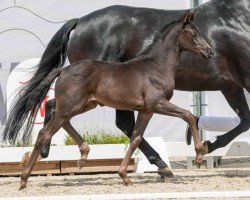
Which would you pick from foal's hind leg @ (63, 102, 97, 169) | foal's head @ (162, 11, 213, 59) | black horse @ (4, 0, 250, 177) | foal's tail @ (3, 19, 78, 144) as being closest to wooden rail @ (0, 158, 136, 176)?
black horse @ (4, 0, 250, 177)

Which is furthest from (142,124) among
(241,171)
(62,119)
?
(241,171)

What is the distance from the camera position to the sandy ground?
6633 mm

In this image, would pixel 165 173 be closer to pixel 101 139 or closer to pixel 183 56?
pixel 183 56

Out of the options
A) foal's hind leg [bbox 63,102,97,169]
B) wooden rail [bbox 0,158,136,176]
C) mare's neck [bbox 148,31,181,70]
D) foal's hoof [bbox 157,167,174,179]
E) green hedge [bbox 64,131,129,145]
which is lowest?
wooden rail [bbox 0,158,136,176]

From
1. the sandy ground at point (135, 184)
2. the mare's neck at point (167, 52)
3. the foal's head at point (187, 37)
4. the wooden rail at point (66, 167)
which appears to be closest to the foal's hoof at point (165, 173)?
the sandy ground at point (135, 184)

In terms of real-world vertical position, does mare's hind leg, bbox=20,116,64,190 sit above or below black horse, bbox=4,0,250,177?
below

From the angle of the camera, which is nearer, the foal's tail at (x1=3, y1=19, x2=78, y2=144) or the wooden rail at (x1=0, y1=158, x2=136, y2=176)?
the foal's tail at (x1=3, y1=19, x2=78, y2=144)

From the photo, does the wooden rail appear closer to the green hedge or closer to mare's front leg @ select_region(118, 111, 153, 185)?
the green hedge

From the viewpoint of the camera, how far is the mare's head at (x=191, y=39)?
7.07m

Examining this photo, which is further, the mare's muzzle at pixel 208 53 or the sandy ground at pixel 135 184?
the mare's muzzle at pixel 208 53

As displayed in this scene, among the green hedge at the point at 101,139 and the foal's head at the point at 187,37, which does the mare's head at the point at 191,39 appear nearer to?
the foal's head at the point at 187,37

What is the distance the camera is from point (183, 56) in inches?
311

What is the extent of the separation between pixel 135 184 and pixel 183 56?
1.64 m

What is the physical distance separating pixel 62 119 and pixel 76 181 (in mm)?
1326
